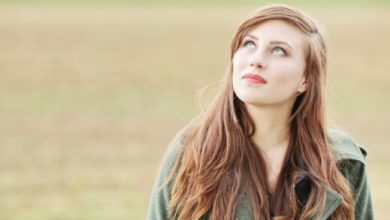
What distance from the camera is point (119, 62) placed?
22016mm

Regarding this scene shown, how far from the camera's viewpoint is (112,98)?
16328mm

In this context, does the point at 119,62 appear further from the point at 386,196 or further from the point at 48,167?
the point at 386,196

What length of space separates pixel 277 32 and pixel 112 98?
12740mm

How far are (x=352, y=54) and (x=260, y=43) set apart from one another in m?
21.4

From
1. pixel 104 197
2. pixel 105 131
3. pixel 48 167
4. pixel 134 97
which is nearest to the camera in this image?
pixel 104 197

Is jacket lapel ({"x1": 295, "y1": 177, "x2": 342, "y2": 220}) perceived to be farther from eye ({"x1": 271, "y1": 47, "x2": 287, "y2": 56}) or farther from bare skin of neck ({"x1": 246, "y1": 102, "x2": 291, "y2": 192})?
eye ({"x1": 271, "y1": 47, "x2": 287, "y2": 56})

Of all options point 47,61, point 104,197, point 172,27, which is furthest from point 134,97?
point 172,27

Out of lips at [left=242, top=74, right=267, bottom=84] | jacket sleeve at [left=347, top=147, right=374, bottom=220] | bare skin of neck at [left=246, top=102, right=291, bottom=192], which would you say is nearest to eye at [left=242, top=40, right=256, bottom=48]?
lips at [left=242, top=74, right=267, bottom=84]

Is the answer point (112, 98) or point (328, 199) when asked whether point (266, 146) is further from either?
point (112, 98)

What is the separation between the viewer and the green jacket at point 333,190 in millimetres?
3783

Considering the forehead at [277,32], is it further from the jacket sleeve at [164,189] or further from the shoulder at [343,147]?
the jacket sleeve at [164,189]

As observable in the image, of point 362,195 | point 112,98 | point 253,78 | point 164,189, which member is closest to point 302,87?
point 253,78

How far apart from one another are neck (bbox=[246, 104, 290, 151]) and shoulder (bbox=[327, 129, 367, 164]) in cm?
22

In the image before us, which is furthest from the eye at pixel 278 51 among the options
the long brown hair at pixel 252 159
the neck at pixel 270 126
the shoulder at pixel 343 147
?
the shoulder at pixel 343 147
